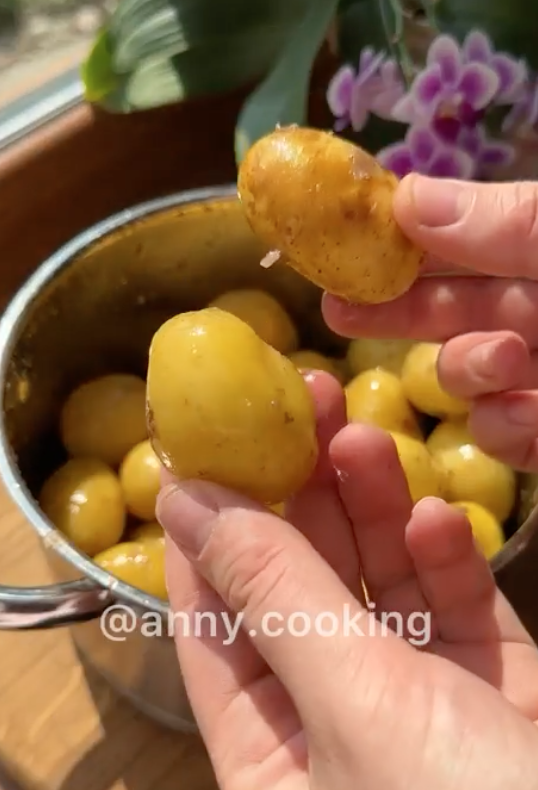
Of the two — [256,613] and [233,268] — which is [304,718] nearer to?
[256,613]

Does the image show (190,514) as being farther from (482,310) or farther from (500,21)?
(500,21)

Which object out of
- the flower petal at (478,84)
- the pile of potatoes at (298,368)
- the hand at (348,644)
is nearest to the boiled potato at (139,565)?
the pile of potatoes at (298,368)

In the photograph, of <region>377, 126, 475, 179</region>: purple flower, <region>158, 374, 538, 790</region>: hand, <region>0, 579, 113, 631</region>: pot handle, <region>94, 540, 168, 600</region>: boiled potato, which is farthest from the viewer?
<region>377, 126, 475, 179</region>: purple flower

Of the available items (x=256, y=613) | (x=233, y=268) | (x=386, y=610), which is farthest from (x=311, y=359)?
(x=256, y=613)

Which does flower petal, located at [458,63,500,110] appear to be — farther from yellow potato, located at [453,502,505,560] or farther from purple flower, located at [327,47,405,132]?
yellow potato, located at [453,502,505,560]

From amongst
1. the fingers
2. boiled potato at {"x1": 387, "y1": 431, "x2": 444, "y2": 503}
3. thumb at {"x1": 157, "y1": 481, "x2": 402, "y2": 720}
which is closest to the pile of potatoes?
boiled potato at {"x1": 387, "y1": 431, "x2": 444, "y2": 503}

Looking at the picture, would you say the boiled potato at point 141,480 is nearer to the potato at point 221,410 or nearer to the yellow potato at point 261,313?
the yellow potato at point 261,313

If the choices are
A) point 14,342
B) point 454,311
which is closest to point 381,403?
point 454,311
